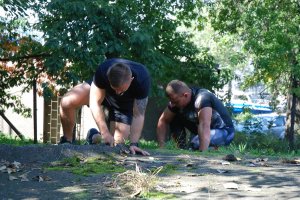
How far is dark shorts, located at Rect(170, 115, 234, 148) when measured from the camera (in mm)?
8805

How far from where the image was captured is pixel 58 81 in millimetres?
13180

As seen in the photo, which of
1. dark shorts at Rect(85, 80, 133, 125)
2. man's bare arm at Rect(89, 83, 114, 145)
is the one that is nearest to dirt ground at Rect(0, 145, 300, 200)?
man's bare arm at Rect(89, 83, 114, 145)

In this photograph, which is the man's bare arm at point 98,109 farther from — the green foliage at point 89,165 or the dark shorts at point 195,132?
the dark shorts at point 195,132

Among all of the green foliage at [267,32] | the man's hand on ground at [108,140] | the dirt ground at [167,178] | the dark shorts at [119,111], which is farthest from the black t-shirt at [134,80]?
the green foliage at [267,32]

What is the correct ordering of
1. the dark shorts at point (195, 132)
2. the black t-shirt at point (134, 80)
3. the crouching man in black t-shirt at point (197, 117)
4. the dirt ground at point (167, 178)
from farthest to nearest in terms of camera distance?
the dark shorts at point (195, 132)
the crouching man in black t-shirt at point (197, 117)
the black t-shirt at point (134, 80)
the dirt ground at point (167, 178)

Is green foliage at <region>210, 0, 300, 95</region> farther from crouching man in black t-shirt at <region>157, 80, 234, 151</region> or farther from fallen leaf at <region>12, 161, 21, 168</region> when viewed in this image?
fallen leaf at <region>12, 161, 21, 168</region>

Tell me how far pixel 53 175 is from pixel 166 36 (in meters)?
11.3

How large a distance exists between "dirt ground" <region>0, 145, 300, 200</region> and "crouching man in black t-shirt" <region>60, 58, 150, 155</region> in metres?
0.74

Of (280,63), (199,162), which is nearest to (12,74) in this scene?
(280,63)

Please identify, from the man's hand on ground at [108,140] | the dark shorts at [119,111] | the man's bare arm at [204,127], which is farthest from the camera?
the man's bare arm at [204,127]

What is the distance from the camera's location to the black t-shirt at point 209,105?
27.9 ft

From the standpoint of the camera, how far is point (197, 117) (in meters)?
8.77

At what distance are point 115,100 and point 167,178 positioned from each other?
320cm

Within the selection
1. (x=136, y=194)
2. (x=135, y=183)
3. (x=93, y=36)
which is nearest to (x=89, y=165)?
(x=135, y=183)
